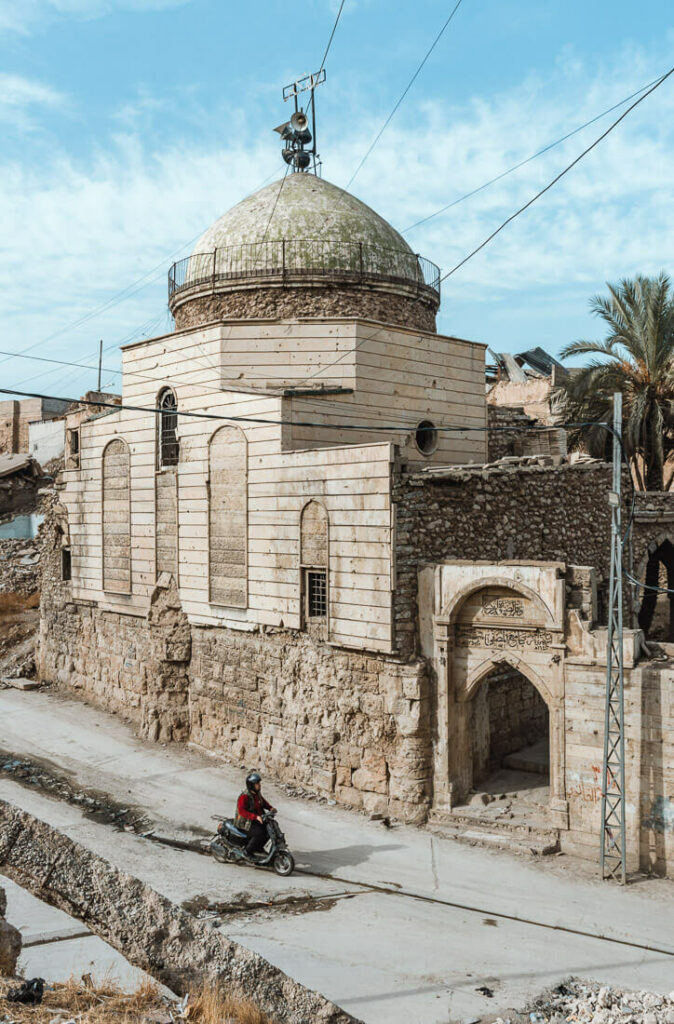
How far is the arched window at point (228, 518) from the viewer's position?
1541 centimetres

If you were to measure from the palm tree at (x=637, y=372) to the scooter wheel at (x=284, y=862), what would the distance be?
14.2 meters

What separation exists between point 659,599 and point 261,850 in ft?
62.4

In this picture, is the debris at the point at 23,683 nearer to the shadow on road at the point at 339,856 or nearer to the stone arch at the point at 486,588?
the shadow on road at the point at 339,856

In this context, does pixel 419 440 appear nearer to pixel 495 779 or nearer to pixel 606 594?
pixel 606 594

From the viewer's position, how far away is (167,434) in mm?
17641

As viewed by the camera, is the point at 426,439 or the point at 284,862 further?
the point at 426,439

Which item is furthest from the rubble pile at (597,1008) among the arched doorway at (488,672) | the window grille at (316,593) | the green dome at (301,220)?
the green dome at (301,220)

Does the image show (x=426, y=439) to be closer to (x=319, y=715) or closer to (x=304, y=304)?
(x=304, y=304)

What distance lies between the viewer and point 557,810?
37.2 ft

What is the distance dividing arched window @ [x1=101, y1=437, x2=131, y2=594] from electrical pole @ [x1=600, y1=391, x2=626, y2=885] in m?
11.4

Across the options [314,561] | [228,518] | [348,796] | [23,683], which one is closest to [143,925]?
[348,796]

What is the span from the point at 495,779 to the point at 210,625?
242 inches

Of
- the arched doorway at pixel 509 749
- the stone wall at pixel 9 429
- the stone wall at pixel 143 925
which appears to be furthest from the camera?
the stone wall at pixel 9 429

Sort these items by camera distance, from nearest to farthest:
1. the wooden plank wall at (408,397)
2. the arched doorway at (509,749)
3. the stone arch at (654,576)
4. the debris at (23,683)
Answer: the arched doorway at (509,749)
the wooden plank wall at (408,397)
the debris at (23,683)
the stone arch at (654,576)
